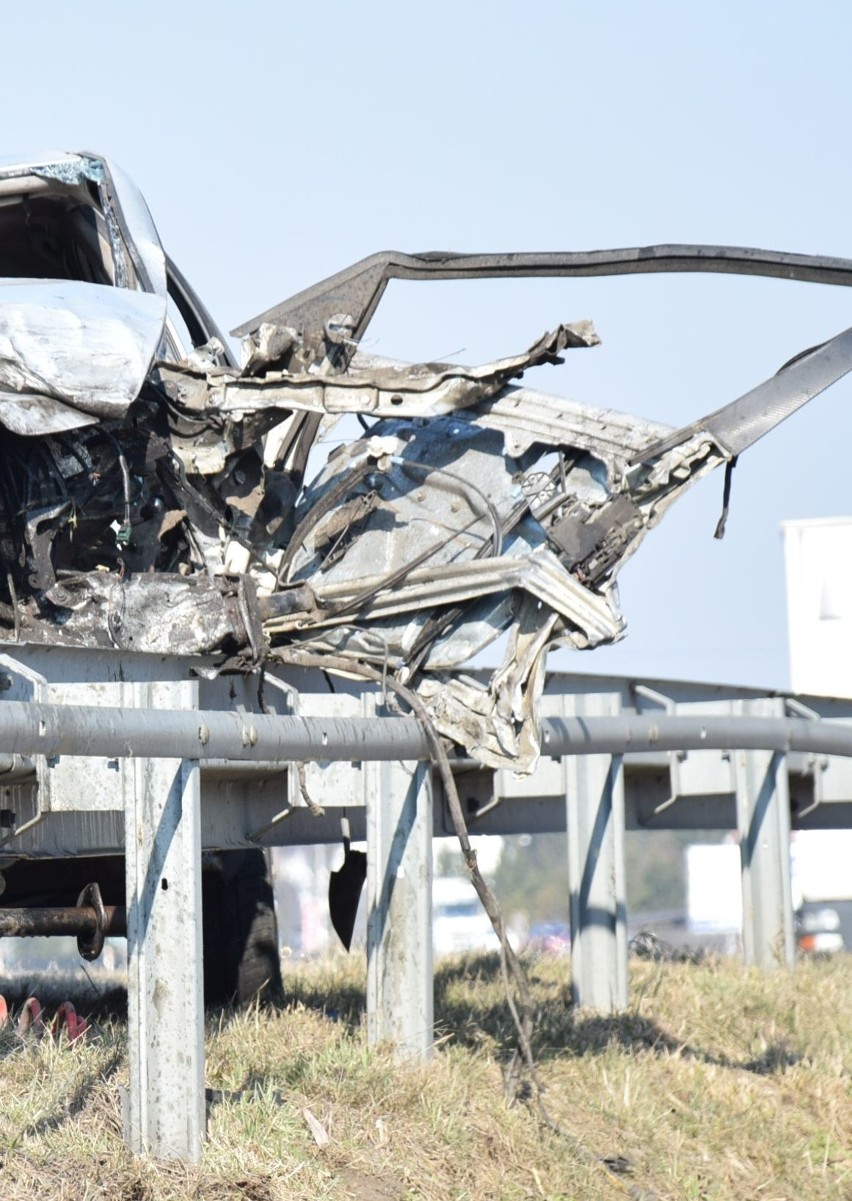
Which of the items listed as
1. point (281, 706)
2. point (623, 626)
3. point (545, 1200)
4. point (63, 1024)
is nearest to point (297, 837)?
point (281, 706)

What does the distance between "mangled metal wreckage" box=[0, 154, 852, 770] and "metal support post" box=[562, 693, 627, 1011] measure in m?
0.93

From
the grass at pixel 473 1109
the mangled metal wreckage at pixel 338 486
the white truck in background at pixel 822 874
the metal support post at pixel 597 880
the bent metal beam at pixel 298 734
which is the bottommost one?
the white truck in background at pixel 822 874

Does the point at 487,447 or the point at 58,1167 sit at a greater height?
the point at 487,447

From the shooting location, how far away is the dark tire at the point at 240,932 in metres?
7.01

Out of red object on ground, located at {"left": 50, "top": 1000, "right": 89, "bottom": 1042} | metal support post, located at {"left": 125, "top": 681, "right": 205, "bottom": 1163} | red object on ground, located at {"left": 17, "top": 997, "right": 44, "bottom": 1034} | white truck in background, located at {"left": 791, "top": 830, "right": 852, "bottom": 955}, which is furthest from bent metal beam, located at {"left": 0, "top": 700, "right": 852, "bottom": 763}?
white truck in background, located at {"left": 791, "top": 830, "right": 852, "bottom": 955}

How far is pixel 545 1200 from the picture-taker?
14.1 feet

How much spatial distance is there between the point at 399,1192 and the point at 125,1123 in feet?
2.30

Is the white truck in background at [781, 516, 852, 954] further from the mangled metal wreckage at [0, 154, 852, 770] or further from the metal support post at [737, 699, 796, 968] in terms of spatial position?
the mangled metal wreckage at [0, 154, 852, 770]

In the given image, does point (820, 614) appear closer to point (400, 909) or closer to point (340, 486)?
point (340, 486)

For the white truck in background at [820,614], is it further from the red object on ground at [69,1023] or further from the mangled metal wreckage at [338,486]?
the red object on ground at [69,1023]

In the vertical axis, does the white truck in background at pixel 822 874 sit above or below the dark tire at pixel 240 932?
below

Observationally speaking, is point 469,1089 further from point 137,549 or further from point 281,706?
point 137,549

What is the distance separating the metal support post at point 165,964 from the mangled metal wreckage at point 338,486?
1.76 meters

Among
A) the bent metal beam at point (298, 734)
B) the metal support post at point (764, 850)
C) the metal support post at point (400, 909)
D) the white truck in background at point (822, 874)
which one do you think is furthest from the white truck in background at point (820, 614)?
the metal support post at point (400, 909)
